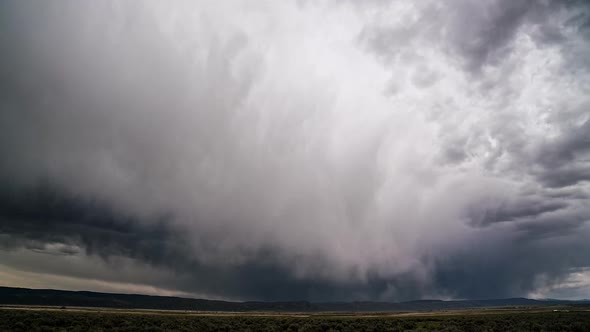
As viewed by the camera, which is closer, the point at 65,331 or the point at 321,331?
the point at 65,331

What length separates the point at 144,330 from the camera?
51.2 m

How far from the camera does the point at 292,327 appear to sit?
208ft

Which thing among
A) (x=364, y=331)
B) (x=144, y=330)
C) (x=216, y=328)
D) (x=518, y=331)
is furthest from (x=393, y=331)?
(x=144, y=330)

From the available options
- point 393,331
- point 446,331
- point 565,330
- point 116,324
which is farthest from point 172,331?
point 565,330

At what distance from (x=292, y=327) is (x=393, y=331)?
16877mm

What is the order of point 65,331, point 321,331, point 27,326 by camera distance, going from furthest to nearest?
point 321,331 < point 27,326 < point 65,331

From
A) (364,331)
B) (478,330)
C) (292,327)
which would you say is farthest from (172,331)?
(478,330)

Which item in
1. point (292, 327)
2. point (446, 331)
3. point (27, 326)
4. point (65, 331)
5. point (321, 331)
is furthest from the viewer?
Result: point (292, 327)

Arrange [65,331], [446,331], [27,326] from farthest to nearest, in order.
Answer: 1. [446,331]
2. [27,326]
3. [65,331]

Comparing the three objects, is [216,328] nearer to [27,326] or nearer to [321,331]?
[321,331]

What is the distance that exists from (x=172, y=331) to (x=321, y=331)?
22342 millimetres

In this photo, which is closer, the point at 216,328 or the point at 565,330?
the point at 565,330

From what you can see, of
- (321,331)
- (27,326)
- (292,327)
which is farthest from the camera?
(292,327)

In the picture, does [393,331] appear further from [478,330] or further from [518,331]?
[518,331]
